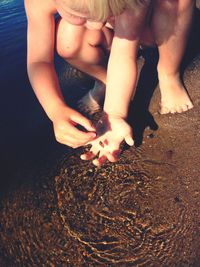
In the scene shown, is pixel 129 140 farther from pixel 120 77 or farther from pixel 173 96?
pixel 173 96

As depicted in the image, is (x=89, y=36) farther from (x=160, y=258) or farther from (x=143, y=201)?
(x=160, y=258)

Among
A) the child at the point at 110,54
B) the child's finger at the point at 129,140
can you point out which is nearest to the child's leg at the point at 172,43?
the child at the point at 110,54

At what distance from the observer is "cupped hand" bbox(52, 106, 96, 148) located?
125 cm

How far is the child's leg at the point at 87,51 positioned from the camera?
4.99 ft

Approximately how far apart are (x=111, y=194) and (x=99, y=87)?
67 cm

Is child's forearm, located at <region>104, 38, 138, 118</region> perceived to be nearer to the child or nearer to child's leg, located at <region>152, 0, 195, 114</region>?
the child

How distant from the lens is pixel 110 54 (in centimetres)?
143

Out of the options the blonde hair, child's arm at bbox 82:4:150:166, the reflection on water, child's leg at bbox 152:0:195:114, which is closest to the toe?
child's leg at bbox 152:0:195:114

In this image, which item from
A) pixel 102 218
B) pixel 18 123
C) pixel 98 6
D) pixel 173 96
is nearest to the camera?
pixel 98 6

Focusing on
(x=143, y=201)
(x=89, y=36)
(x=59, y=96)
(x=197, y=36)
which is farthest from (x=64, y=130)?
(x=197, y=36)

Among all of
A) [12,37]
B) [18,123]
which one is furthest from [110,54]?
[12,37]

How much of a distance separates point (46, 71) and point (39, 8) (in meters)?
0.28

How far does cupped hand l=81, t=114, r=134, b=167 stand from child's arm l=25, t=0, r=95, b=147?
0.11m

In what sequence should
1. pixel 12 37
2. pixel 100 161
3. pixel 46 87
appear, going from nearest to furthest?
pixel 100 161 < pixel 46 87 < pixel 12 37
